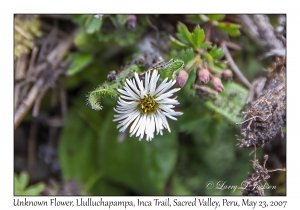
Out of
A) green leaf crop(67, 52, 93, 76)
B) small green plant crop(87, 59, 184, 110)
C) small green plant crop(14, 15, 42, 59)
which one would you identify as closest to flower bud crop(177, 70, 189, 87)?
small green plant crop(87, 59, 184, 110)

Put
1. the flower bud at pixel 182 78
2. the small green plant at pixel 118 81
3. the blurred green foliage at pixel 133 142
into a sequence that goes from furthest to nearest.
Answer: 1. the blurred green foliage at pixel 133 142
2. the flower bud at pixel 182 78
3. the small green plant at pixel 118 81

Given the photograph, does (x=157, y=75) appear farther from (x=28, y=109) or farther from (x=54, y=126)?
(x=54, y=126)

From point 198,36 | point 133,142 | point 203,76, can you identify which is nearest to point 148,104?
point 203,76

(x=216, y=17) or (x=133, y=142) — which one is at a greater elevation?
(x=216, y=17)

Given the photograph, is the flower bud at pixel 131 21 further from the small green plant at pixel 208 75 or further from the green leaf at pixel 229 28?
the green leaf at pixel 229 28

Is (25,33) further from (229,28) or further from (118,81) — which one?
(229,28)

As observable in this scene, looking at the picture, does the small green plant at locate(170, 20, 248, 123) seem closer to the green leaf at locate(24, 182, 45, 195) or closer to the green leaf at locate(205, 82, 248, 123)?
the green leaf at locate(205, 82, 248, 123)

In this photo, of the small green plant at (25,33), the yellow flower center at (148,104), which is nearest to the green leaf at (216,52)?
the yellow flower center at (148,104)
